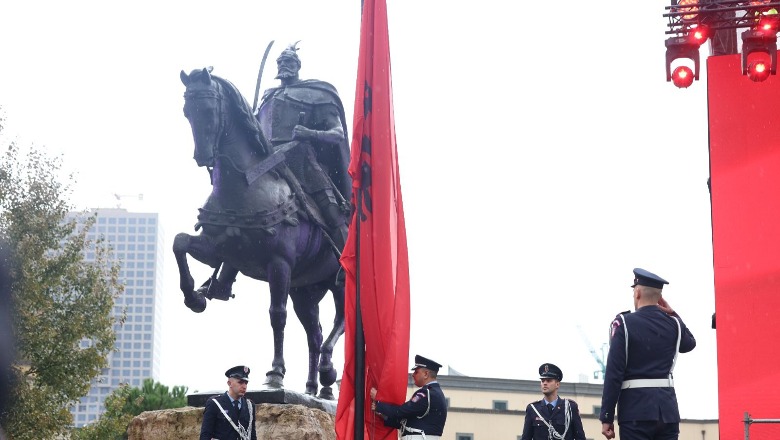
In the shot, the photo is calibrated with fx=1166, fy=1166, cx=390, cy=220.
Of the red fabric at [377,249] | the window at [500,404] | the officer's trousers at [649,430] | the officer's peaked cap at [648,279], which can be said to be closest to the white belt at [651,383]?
the officer's trousers at [649,430]

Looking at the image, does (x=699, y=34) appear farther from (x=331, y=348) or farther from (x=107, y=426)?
(x=107, y=426)

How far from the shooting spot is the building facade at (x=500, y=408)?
62.0 meters

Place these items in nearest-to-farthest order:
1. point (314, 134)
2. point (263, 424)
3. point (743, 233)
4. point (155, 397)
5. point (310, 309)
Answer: point (263, 424)
point (314, 134)
point (310, 309)
point (743, 233)
point (155, 397)

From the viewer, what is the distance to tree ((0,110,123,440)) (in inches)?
1067

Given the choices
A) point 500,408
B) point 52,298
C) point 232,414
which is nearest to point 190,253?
point 232,414

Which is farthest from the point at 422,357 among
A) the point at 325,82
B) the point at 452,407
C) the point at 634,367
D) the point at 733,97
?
the point at 452,407

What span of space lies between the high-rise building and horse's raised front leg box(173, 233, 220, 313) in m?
157

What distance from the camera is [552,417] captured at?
8.69m

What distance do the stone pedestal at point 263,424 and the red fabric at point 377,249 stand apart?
1.19 m

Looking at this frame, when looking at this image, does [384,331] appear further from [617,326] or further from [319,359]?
[319,359]

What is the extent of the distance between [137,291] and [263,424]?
6878 inches

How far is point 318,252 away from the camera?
9.81 metres

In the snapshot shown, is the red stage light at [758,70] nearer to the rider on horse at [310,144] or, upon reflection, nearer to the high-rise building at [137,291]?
the rider on horse at [310,144]

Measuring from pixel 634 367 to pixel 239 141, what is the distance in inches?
164
